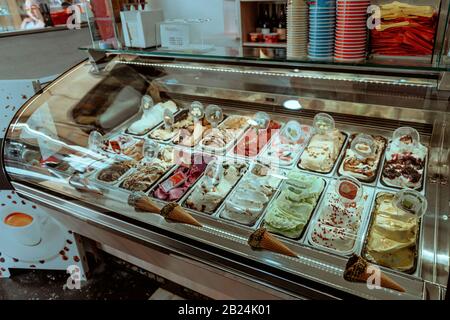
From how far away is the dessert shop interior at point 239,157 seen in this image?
54.1 inches

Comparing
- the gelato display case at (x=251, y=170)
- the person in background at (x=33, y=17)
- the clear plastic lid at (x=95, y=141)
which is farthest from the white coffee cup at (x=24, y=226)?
the person in background at (x=33, y=17)

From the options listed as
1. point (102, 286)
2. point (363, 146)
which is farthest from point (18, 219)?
point (363, 146)

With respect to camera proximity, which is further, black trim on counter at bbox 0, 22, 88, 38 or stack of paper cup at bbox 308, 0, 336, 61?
black trim on counter at bbox 0, 22, 88, 38

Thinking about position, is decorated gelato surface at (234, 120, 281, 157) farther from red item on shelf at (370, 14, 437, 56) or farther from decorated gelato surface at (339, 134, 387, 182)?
red item on shelf at (370, 14, 437, 56)

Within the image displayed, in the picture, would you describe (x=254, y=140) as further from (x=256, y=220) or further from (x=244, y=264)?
(x=244, y=264)

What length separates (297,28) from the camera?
1.55 meters

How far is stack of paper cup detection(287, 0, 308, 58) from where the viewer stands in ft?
4.97

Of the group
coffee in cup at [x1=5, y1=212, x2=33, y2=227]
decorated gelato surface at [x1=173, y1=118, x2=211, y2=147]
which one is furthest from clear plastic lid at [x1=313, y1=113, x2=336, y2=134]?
coffee in cup at [x1=5, y1=212, x2=33, y2=227]

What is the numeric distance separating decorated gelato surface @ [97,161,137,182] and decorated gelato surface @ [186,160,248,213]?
494 mm

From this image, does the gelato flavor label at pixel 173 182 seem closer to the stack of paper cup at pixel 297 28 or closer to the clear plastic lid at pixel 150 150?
the clear plastic lid at pixel 150 150

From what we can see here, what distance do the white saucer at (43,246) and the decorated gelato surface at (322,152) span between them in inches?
83.4

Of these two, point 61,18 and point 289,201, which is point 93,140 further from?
point 61,18

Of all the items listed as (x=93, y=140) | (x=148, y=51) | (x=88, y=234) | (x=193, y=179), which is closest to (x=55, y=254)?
(x=88, y=234)
